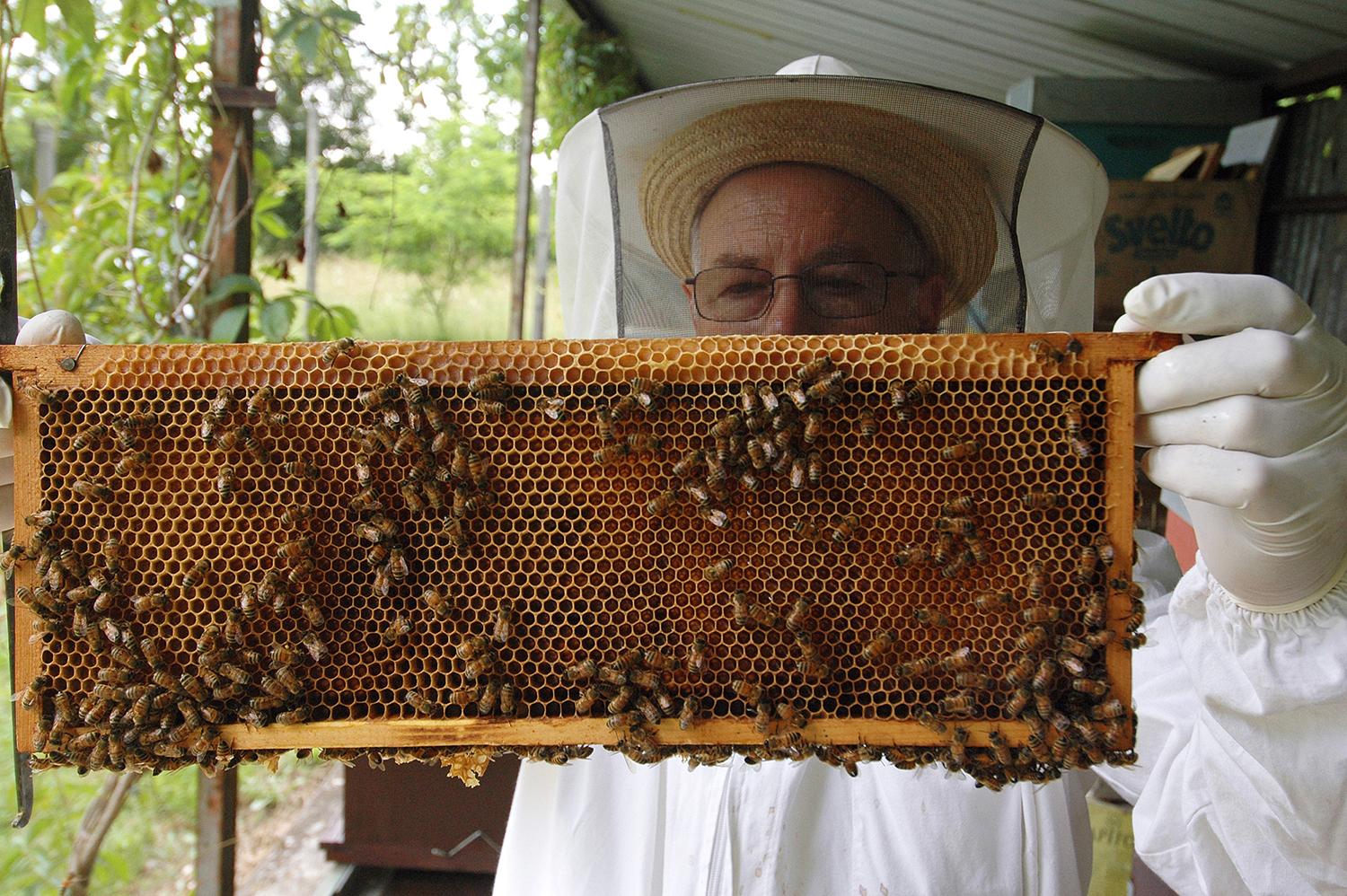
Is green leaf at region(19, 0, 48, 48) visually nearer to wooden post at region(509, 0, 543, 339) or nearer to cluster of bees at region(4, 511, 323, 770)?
cluster of bees at region(4, 511, 323, 770)

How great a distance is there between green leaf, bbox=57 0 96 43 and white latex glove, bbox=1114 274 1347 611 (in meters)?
2.68

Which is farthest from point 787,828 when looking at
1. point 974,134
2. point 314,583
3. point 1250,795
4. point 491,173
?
point 491,173

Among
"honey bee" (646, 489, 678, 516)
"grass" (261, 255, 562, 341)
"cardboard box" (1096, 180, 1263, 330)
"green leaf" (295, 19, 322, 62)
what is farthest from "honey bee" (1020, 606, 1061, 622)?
"grass" (261, 255, 562, 341)

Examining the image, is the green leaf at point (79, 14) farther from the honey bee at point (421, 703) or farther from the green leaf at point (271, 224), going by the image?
the honey bee at point (421, 703)

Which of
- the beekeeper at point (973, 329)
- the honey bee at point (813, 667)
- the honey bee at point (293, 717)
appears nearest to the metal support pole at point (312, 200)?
the beekeeper at point (973, 329)

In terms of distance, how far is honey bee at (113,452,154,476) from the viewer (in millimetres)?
1567

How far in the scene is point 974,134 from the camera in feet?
7.06

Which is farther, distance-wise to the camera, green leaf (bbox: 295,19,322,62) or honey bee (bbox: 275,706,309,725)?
green leaf (bbox: 295,19,322,62)

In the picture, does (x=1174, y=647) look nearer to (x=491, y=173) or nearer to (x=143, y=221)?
(x=143, y=221)

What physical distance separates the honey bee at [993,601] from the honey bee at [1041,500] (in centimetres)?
17

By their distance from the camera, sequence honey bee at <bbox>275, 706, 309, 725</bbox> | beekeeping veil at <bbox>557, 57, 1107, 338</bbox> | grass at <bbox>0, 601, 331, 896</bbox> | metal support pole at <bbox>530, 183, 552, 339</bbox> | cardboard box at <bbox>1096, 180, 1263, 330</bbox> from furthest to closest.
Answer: metal support pole at <bbox>530, 183, 552, 339</bbox> < cardboard box at <bbox>1096, 180, 1263, 330</bbox> < grass at <bbox>0, 601, 331, 896</bbox> < beekeeping veil at <bbox>557, 57, 1107, 338</bbox> < honey bee at <bbox>275, 706, 309, 725</bbox>

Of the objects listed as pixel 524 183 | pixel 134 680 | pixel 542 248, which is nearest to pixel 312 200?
pixel 524 183

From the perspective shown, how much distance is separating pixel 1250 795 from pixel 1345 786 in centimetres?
16

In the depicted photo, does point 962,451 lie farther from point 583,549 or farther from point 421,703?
point 421,703
